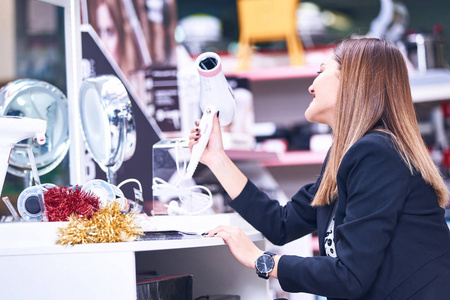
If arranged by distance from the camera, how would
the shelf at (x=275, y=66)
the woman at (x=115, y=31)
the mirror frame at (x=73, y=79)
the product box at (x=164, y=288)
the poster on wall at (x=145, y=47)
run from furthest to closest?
the shelf at (x=275, y=66)
the poster on wall at (x=145, y=47)
the woman at (x=115, y=31)
the mirror frame at (x=73, y=79)
the product box at (x=164, y=288)

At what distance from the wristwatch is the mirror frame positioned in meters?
0.66

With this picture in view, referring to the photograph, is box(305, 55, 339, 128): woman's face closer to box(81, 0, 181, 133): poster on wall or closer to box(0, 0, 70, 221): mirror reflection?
box(0, 0, 70, 221): mirror reflection

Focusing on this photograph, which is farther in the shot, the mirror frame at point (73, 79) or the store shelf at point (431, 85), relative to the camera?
the store shelf at point (431, 85)

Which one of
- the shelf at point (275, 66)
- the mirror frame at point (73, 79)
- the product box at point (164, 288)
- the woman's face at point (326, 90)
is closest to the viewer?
the product box at point (164, 288)

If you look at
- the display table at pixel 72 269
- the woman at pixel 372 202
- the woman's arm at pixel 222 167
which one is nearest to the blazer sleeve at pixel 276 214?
the woman's arm at pixel 222 167

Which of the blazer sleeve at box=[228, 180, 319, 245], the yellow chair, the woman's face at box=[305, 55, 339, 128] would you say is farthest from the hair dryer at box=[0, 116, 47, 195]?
the yellow chair

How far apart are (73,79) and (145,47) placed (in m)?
0.91

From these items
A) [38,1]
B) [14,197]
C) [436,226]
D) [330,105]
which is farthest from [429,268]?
[38,1]

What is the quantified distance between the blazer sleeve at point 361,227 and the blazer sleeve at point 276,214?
280 mm

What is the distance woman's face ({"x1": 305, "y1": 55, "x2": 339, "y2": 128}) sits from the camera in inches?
53.2

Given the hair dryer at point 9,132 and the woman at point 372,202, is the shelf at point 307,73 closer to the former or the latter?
the woman at point 372,202

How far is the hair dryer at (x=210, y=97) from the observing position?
1.39 m

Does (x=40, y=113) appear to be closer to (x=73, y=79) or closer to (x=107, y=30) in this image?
(x=73, y=79)

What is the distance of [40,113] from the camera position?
1.57 meters
